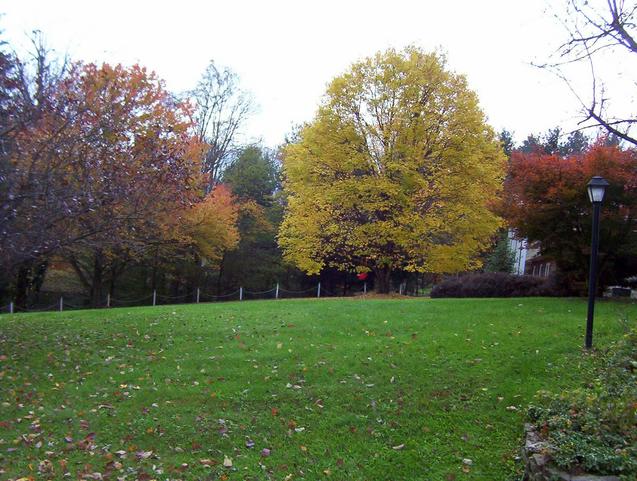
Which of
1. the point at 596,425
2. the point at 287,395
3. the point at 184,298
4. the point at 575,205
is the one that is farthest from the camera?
the point at 184,298

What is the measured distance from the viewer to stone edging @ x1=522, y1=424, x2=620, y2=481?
13.2 feet

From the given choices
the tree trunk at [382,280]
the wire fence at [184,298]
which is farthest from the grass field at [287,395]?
the wire fence at [184,298]

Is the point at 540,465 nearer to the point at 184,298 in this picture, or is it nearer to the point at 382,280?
the point at 382,280

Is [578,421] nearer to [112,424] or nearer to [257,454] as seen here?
[257,454]

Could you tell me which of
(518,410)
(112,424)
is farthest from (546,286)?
(112,424)

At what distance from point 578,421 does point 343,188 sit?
1415 centimetres

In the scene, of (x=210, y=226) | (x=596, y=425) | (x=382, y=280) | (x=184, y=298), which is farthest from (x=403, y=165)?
(x=184, y=298)

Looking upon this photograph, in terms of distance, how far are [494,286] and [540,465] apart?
14950 millimetres

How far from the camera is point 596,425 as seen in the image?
15.0 ft

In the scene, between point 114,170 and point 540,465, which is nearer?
point 540,465

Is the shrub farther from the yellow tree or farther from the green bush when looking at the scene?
the green bush

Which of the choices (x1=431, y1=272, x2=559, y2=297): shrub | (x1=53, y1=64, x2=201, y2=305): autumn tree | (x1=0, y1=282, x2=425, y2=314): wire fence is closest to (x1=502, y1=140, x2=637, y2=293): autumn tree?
(x1=431, y1=272, x2=559, y2=297): shrub

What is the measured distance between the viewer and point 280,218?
36.6 meters

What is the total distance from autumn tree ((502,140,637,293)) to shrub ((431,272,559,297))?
3339 millimetres
